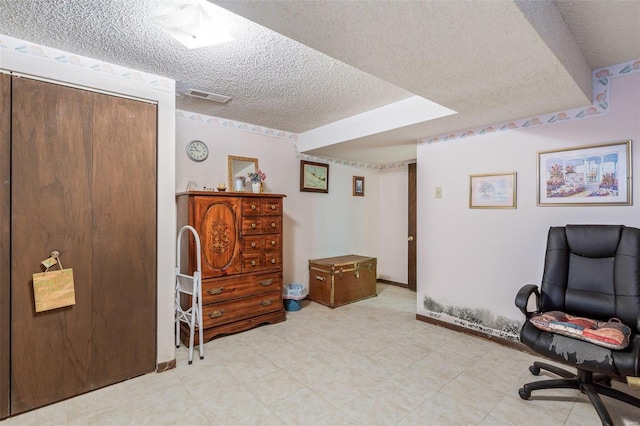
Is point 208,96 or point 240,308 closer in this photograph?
point 208,96

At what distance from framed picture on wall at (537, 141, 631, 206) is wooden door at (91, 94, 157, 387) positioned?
3.27 m

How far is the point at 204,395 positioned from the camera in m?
2.13

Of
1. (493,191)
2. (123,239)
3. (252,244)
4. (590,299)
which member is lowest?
(590,299)

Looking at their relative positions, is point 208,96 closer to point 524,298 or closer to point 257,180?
point 257,180

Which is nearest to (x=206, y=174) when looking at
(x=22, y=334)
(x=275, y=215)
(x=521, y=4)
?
(x=275, y=215)

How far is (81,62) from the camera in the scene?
2.21 m

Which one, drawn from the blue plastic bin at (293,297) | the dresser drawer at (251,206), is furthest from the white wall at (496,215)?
the dresser drawer at (251,206)

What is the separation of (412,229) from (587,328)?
311 centimetres

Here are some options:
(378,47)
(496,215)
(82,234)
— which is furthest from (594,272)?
(82,234)

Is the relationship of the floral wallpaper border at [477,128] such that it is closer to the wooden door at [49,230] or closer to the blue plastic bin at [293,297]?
the wooden door at [49,230]

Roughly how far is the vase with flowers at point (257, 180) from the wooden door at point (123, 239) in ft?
4.28

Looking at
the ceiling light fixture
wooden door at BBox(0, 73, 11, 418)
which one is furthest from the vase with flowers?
wooden door at BBox(0, 73, 11, 418)

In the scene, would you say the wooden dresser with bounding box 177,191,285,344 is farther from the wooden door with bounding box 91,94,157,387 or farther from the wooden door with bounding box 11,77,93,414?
the wooden door with bounding box 11,77,93,414

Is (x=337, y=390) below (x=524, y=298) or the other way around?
below
